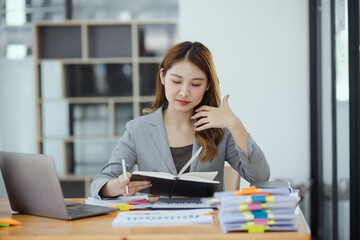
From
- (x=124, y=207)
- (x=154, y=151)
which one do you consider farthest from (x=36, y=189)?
(x=154, y=151)

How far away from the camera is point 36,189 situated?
1.67 m

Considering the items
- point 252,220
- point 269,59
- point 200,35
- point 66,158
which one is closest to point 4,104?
point 66,158

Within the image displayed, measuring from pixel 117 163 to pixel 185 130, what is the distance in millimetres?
365

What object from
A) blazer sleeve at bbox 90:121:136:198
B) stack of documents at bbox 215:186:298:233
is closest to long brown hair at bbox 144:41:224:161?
blazer sleeve at bbox 90:121:136:198

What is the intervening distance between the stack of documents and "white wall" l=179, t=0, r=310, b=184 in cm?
296

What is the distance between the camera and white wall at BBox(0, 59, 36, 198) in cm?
520

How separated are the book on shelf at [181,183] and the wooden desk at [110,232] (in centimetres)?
19

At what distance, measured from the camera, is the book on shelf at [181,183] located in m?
1.73

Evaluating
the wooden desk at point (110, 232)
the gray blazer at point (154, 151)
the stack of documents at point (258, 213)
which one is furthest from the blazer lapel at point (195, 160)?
the stack of documents at point (258, 213)

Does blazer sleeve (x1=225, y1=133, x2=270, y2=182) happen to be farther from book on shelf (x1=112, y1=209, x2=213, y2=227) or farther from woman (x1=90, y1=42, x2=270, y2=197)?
book on shelf (x1=112, y1=209, x2=213, y2=227)

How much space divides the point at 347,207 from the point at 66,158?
280cm

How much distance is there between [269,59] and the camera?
4.36 metres

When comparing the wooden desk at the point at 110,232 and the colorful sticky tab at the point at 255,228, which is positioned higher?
the colorful sticky tab at the point at 255,228

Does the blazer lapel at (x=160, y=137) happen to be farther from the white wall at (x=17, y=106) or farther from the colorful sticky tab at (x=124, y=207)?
the white wall at (x=17, y=106)
